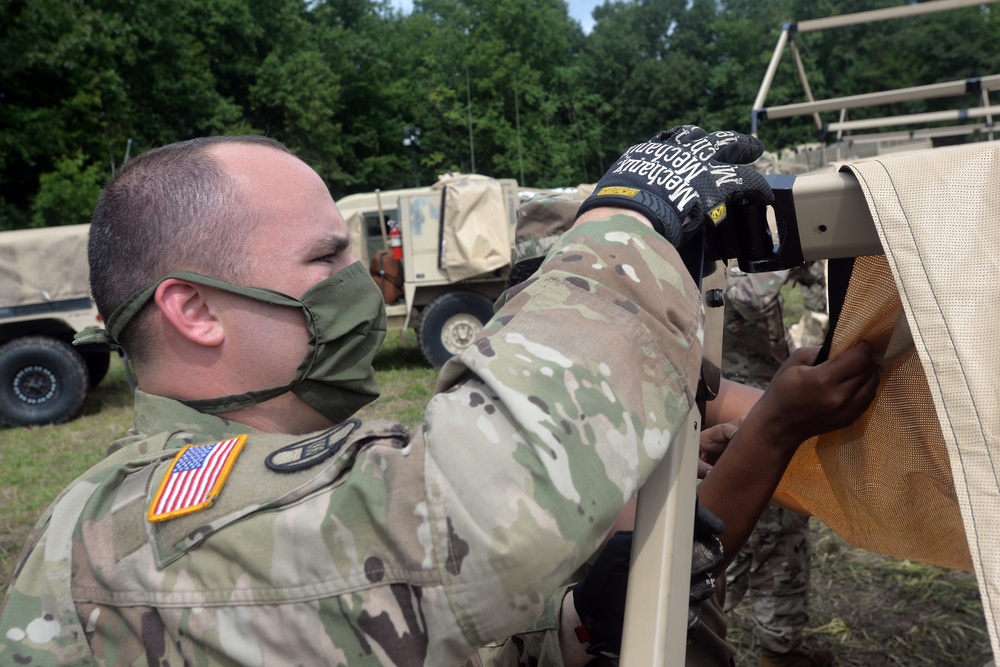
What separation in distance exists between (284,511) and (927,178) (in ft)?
2.89

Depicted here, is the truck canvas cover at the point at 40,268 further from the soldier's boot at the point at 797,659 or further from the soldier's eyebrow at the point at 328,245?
the soldier's eyebrow at the point at 328,245

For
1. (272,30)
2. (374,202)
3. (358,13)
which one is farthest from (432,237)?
(358,13)

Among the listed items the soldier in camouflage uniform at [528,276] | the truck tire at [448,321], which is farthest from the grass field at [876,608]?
the truck tire at [448,321]

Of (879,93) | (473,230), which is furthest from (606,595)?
A: (473,230)

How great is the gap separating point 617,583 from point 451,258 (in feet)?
27.9

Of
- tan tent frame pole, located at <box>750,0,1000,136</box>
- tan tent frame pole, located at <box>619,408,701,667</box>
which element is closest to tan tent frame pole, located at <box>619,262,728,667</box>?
tan tent frame pole, located at <box>619,408,701,667</box>

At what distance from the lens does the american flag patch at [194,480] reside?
100cm

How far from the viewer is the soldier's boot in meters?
3.38

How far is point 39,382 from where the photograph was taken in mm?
8484

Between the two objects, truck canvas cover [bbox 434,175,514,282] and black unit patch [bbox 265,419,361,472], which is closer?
black unit patch [bbox 265,419,361,472]

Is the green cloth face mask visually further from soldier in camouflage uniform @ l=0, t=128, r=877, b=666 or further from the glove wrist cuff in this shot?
the glove wrist cuff

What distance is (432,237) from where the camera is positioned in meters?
9.84

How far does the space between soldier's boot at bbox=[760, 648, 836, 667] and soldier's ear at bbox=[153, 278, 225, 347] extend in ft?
9.61

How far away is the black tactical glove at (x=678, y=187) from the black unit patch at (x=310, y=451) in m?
0.45
